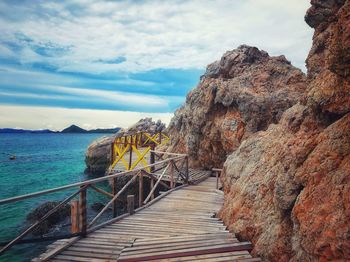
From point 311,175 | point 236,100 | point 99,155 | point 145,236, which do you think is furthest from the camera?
point 99,155

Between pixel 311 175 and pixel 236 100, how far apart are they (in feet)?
44.3

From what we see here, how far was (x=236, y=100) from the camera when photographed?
717 inches

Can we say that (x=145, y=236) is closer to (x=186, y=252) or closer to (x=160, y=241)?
(x=160, y=241)

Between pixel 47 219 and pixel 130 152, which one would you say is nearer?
pixel 47 219

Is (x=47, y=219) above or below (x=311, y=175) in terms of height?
below

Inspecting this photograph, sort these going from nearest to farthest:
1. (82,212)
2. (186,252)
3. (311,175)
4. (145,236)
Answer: (311,175) < (186,252) < (82,212) < (145,236)

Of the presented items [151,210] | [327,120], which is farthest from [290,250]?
[151,210]

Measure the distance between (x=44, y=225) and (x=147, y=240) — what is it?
45.6 feet

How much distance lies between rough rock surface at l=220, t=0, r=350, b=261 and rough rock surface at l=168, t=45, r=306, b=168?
28.7ft

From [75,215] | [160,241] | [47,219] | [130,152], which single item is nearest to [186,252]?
[160,241]

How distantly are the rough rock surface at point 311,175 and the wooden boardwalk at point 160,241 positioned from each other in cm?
66

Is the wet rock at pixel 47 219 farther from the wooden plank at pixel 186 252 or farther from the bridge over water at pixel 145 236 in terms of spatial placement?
the wooden plank at pixel 186 252

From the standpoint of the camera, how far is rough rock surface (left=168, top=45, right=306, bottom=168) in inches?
661

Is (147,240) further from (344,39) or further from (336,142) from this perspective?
(344,39)
